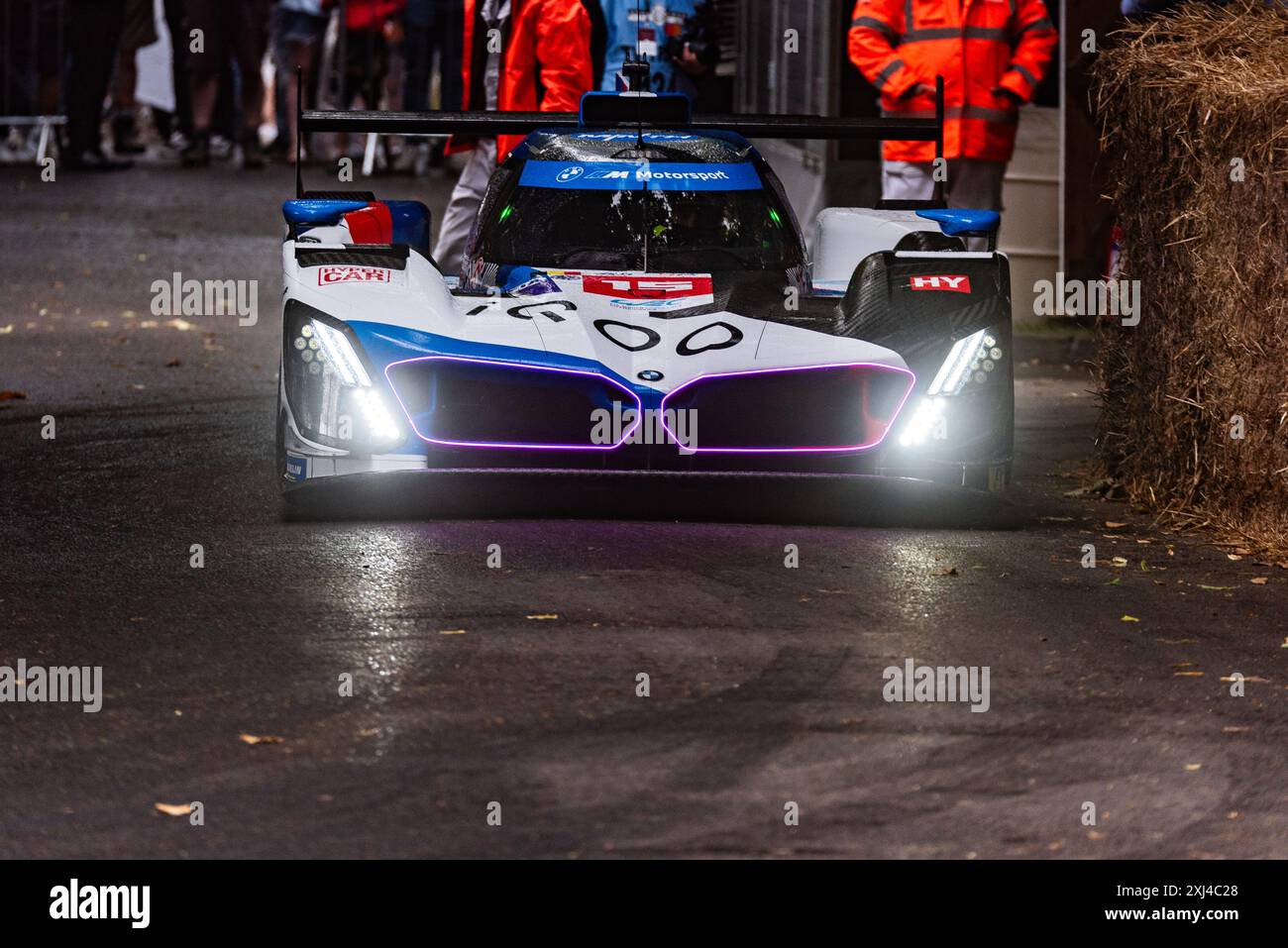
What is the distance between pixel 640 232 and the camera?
828cm

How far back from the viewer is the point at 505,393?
281 inches

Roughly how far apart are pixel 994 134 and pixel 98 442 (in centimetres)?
508

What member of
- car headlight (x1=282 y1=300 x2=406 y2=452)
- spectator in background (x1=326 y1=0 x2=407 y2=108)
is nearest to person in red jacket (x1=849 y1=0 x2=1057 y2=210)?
car headlight (x1=282 y1=300 x2=406 y2=452)

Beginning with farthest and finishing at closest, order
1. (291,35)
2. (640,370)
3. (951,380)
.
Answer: (291,35)
(951,380)
(640,370)

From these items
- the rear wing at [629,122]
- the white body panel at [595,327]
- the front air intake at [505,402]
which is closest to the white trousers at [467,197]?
the rear wing at [629,122]

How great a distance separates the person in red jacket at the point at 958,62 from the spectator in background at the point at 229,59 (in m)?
11.1

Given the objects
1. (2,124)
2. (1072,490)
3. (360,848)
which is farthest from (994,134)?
(2,124)

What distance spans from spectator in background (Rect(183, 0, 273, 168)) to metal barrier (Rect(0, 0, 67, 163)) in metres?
1.42

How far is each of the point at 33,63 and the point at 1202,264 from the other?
17.1 metres

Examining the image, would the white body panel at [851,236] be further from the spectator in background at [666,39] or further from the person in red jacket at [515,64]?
the spectator in background at [666,39]

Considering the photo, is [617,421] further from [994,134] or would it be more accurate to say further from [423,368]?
[994,134]

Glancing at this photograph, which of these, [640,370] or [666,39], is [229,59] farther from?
[640,370]

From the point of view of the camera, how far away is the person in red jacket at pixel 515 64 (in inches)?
463

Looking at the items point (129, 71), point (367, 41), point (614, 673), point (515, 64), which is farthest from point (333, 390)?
point (367, 41)
